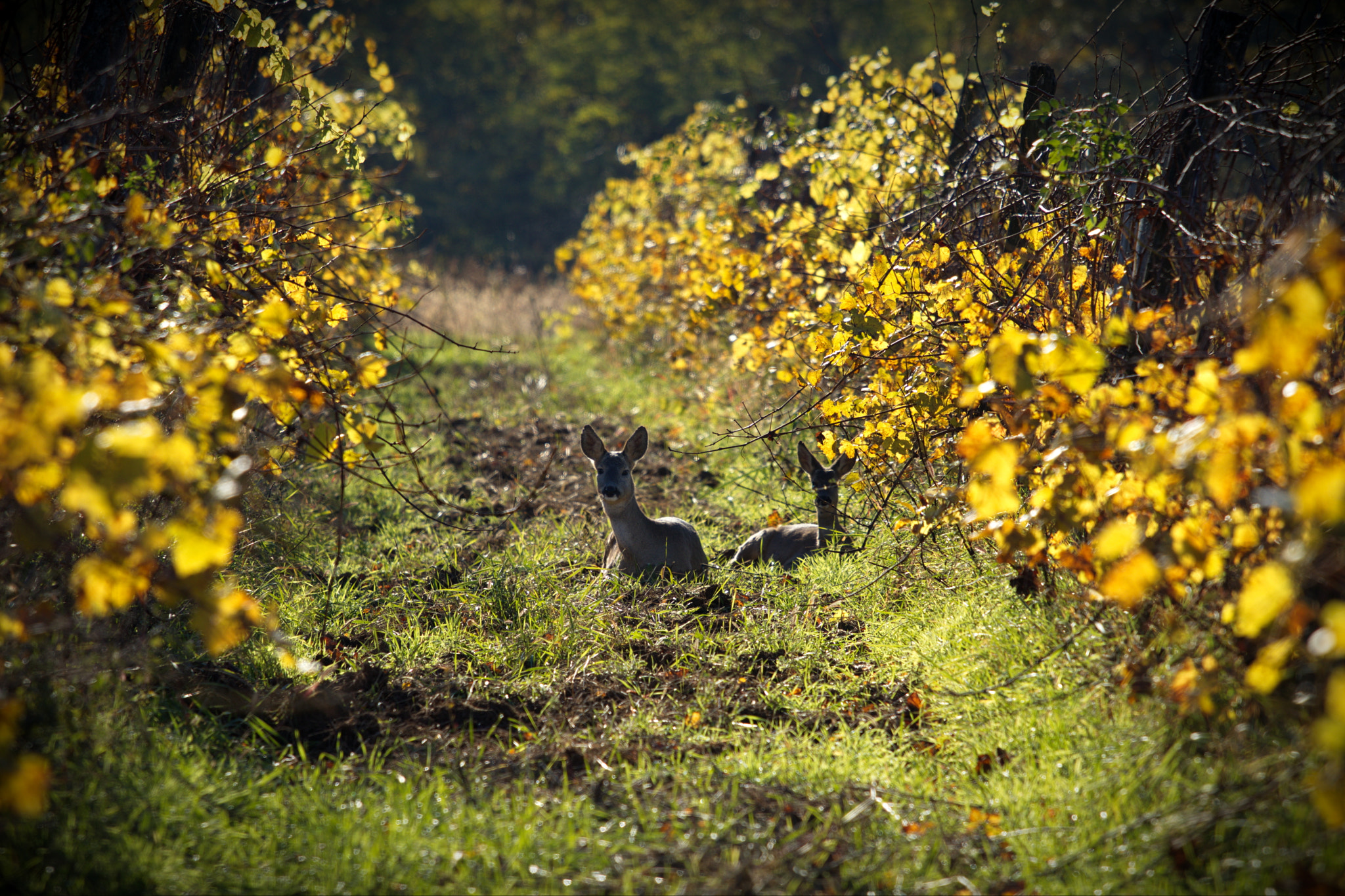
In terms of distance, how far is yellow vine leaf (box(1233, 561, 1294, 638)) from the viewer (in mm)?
1878

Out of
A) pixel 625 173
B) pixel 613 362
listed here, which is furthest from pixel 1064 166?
pixel 625 173

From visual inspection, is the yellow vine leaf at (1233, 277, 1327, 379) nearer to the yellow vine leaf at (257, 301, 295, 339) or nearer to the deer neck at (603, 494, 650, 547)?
the yellow vine leaf at (257, 301, 295, 339)

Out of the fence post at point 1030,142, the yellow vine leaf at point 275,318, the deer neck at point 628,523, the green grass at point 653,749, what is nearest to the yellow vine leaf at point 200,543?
the yellow vine leaf at point 275,318

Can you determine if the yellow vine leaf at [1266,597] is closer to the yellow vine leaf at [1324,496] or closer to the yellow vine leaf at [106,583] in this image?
the yellow vine leaf at [1324,496]

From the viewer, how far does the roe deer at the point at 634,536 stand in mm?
5613

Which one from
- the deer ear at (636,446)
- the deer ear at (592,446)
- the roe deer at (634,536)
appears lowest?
the roe deer at (634,536)

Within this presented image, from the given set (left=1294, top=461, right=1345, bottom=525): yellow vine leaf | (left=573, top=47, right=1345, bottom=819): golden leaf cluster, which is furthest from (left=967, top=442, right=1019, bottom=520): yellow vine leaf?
(left=1294, top=461, right=1345, bottom=525): yellow vine leaf

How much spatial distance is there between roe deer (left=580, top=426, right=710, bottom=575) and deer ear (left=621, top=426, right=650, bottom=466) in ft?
0.54

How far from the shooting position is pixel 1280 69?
3906 millimetres

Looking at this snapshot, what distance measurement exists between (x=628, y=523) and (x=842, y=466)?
61.4 inches

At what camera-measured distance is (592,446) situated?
249 inches

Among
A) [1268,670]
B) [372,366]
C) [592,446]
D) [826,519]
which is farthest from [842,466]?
[1268,670]

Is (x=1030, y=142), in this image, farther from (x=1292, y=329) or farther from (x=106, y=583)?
(x=106, y=583)

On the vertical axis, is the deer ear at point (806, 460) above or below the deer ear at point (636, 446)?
below
